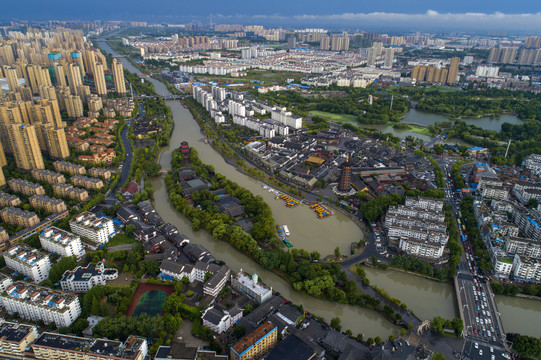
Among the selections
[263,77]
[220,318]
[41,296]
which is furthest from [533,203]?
[263,77]

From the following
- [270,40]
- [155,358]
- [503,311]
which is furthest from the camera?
[270,40]

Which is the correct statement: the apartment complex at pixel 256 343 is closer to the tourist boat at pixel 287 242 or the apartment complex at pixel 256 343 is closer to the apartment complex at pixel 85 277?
the tourist boat at pixel 287 242

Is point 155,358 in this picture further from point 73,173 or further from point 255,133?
point 255,133

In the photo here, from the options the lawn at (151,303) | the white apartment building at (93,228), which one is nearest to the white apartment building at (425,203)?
the lawn at (151,303)

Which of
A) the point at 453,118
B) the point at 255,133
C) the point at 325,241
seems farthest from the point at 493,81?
the point at 325,241

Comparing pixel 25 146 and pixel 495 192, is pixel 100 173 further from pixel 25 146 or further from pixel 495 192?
pixel 495 192

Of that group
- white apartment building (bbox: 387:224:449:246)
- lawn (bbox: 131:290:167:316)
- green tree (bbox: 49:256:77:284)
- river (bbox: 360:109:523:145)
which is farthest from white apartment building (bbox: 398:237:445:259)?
river (bbox: 360:109:523:145)
